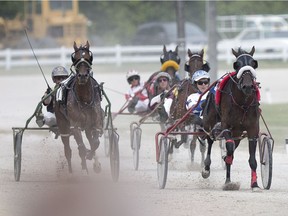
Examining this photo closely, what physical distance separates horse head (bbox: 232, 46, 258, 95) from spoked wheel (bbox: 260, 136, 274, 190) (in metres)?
0.78

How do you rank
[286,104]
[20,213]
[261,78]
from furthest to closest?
[261,78], [286,104], [20,213]

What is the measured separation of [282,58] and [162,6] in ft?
39.6

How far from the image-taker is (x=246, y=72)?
46.6 feet

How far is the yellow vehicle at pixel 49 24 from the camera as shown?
5403cm

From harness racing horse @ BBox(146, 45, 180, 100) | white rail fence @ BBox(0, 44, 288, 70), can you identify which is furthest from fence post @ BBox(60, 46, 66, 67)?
harness racing horse @ BBox(146, 45, 180, 100)

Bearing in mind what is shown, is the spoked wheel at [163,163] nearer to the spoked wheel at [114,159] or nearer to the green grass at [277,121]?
the spoked wheel at [114,159]

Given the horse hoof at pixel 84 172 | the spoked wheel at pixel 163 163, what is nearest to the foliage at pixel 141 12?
the horse hoof at pixel 84 172

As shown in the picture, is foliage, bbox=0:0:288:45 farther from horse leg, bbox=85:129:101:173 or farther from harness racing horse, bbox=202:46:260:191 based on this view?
harness racing horse, bbox=202:46:260:191

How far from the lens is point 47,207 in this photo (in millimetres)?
12367

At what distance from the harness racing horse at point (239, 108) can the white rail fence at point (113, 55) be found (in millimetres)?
30932

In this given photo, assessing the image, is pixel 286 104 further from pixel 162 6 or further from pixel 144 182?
pixel 162 6

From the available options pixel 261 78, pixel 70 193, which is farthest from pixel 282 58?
pixel 70 193

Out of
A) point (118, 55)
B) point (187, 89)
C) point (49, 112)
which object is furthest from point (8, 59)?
point (187, 89)

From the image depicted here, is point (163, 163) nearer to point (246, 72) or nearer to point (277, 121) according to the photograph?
point (246, 72)
